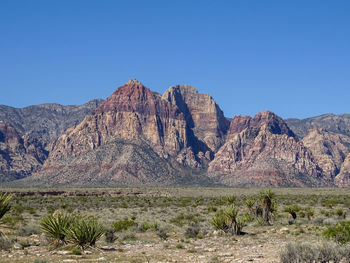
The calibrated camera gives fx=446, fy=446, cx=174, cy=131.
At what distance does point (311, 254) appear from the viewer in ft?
47.0

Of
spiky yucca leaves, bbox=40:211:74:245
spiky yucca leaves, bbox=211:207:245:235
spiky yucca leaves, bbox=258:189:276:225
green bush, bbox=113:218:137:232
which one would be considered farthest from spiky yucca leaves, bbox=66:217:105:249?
spiky yucca leaves, bbox=258:189:276:225

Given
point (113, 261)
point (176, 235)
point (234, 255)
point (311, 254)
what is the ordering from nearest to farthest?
point (311, 254) < point (113, 261) < point (234, 255) < point (176, 235)

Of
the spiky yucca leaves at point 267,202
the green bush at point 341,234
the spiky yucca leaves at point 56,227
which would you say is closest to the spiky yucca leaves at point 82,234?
the spiky yucca leaves at point 56,227

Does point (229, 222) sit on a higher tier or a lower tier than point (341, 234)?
lower

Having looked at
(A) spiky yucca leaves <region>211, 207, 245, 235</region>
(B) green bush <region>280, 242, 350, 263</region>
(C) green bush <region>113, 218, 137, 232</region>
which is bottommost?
(C) green bush <region>113, 218, 137, 232</region>

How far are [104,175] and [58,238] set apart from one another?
166 meters

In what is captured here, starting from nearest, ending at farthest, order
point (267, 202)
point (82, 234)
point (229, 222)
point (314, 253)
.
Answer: point (314, 253)
point (82, 234)
point (229, 222)
point (267, 202)

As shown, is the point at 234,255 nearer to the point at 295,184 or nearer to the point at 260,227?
the point at 260,227

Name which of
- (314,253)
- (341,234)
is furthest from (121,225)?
(314,253)

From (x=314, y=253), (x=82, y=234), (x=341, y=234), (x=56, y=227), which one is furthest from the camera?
(x=341, y=234)

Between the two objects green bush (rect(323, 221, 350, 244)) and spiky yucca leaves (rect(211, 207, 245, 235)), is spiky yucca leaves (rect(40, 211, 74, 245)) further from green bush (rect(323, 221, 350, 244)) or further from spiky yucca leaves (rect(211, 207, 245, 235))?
green bush (rect(323, 221, 350, 244))

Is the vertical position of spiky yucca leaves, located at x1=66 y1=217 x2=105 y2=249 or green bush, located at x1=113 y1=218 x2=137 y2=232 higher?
spiky yucca leaves, located at x1=66 y1=217 x2=105 y2=249

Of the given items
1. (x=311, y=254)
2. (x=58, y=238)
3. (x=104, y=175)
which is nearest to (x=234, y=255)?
(x=311, y=254)

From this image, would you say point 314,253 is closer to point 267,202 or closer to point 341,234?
point 341,234
